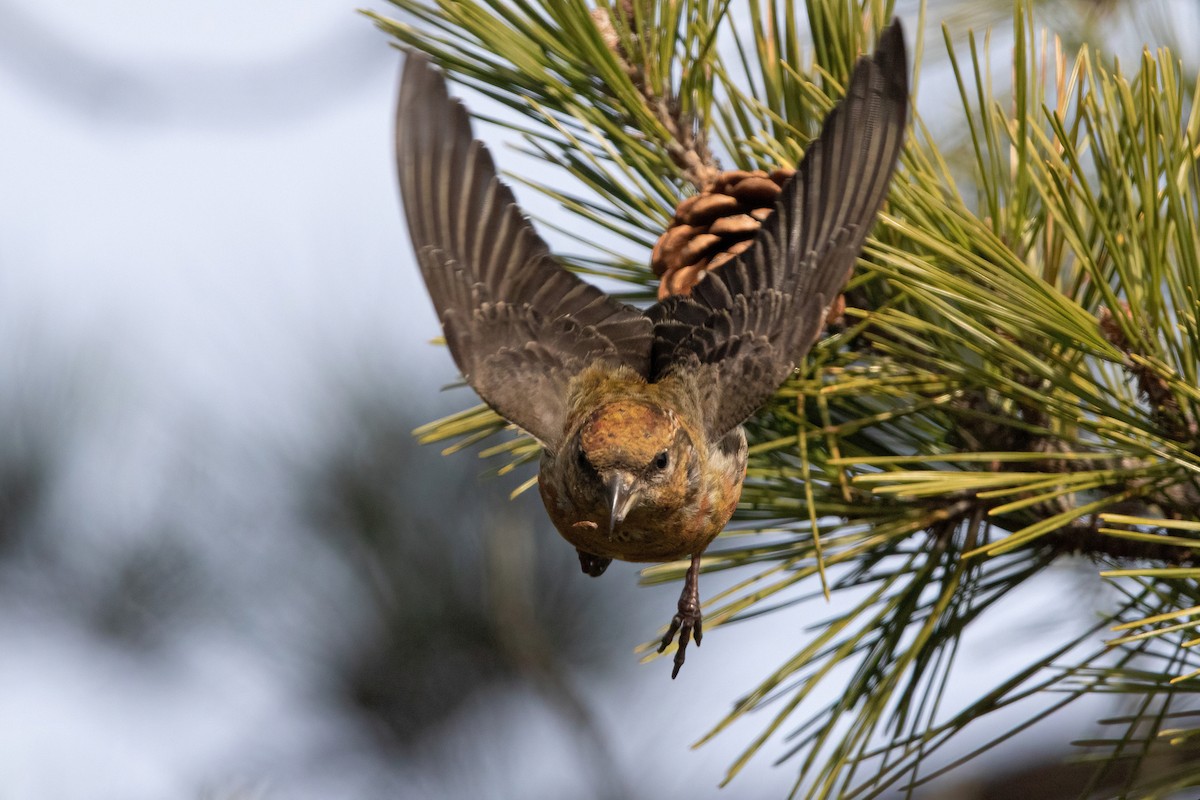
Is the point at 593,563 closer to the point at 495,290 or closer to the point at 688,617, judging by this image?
the point at 688,617

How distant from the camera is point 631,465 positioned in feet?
5.74

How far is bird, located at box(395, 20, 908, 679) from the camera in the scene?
163cm

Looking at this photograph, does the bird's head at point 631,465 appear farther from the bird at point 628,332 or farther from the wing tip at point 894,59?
the wing tip at point 894,59

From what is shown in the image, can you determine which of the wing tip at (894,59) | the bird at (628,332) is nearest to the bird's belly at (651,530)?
the bird at (628,332)

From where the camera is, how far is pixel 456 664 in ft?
9.23

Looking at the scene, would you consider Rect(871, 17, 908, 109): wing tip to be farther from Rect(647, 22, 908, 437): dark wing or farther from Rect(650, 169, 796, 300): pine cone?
Rect(650, 169, 796, 300): pine cone

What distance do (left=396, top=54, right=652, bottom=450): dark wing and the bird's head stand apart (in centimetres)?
14

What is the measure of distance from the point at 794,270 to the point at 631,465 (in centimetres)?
36

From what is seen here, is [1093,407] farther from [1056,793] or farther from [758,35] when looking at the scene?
[1056,793]

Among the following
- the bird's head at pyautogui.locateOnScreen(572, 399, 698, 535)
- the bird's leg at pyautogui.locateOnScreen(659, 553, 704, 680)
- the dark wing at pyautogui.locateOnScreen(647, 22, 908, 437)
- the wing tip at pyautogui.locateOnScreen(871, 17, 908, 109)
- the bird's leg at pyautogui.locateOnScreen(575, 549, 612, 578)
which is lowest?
the bird's leg at pyautogui.locateOnScreen(575, 549, 612, 578)

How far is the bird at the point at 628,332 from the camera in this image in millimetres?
1630

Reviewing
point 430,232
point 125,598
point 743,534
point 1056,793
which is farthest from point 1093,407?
point 125,598

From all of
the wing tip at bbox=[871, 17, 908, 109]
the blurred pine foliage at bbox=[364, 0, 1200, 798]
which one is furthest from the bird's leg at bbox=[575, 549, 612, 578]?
the wing tip at bbox=[871, 17, 908, 109]

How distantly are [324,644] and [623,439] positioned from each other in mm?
1372
